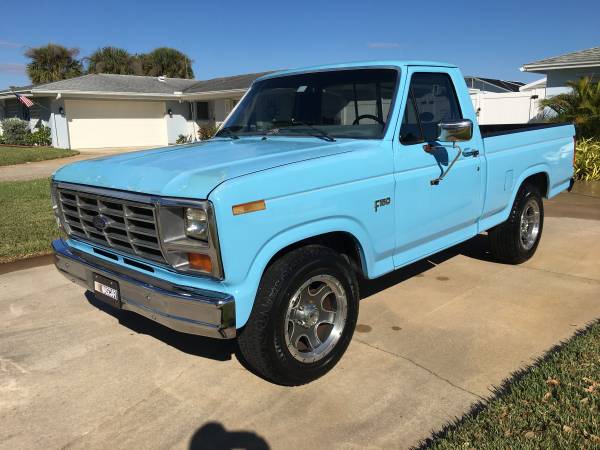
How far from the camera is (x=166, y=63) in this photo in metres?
49.7

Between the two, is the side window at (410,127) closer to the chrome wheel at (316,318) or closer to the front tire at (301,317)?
the front tire at (301,317)

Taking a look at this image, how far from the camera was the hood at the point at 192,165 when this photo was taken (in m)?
2.91

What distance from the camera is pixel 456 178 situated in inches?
171

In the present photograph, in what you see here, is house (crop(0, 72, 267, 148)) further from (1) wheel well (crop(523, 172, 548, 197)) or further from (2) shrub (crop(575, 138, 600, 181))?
(1) wheel well (crop(523, 172, 548, 197))

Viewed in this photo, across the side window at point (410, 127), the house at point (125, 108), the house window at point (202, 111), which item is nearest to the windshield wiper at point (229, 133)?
the side window at point (410, 127)

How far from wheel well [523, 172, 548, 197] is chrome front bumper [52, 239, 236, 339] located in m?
4.13

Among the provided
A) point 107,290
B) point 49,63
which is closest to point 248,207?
point 107,290

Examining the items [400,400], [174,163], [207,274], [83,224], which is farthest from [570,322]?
[83,224]

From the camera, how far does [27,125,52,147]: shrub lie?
26.7 m

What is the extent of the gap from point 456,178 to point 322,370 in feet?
6.39

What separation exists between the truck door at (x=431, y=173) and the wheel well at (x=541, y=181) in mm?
1379

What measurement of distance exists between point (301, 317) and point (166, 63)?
5052cm

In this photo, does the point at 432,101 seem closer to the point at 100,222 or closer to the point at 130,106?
the point at 100,222

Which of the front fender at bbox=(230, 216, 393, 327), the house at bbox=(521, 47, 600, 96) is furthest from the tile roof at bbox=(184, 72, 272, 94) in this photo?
the front fender at bbox=(230, 216, 393, 327)
